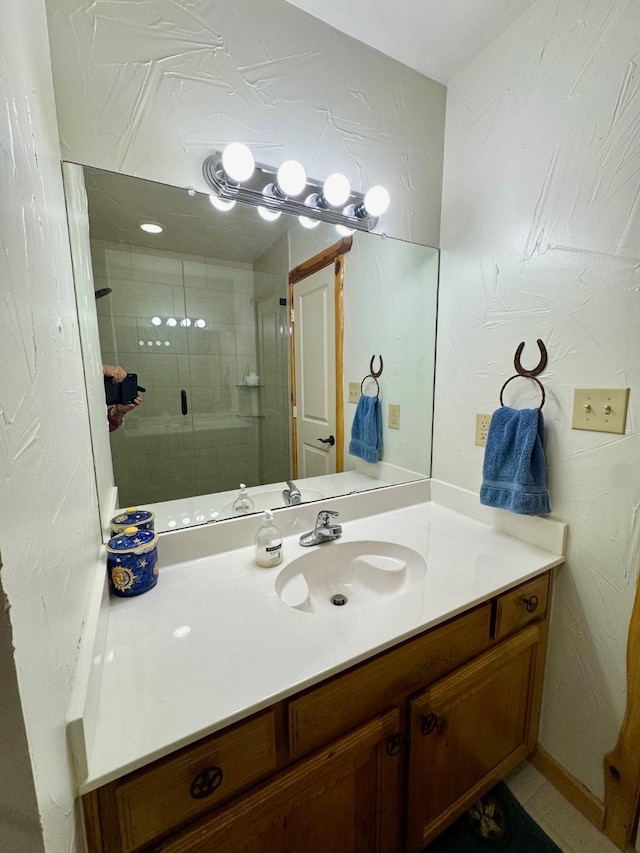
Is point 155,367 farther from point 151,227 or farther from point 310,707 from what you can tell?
point 310,707

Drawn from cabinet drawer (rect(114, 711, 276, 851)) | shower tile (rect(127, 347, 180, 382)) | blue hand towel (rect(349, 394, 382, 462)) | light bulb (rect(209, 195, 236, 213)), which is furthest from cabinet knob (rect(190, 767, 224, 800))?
light bulb (rect(209, 195, 236, 213))

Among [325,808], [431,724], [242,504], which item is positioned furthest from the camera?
[242,504]

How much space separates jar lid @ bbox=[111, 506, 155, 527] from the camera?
93 cm

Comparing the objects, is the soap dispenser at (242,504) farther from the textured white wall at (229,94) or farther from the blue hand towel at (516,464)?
the textured white wall at (229,94)

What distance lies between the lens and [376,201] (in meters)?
1.15

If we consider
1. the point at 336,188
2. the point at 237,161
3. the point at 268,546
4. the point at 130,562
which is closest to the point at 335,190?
the point at 336,188

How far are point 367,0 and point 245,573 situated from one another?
1.62 m

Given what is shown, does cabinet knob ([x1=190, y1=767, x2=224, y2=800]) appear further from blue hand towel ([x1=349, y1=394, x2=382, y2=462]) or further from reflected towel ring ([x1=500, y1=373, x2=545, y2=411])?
reflected towel ring ([x1=500, y1=373, x2=545, y2=411])

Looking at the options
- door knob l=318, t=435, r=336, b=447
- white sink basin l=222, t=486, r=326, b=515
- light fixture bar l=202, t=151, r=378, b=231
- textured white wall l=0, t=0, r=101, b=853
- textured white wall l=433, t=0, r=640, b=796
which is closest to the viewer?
textured white wall l=0, t=0, r=101, b=853

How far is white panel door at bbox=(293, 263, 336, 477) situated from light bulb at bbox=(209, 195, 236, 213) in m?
0.31

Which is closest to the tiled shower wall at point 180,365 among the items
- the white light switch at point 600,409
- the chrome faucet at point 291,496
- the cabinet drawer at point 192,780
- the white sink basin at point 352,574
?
the chrome faucet at point 291,496

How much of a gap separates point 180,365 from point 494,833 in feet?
5.25

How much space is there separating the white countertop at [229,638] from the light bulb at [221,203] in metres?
1.01

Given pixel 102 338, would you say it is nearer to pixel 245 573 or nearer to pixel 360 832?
pixel 245 573
